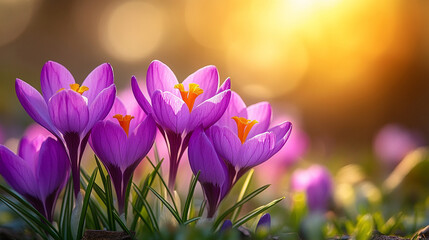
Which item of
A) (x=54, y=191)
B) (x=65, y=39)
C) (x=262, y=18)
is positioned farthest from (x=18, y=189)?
(x=65, y=39)

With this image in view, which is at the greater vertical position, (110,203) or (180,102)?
(180,102)

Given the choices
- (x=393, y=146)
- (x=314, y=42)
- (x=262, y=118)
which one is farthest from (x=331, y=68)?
(x=262, y=118)

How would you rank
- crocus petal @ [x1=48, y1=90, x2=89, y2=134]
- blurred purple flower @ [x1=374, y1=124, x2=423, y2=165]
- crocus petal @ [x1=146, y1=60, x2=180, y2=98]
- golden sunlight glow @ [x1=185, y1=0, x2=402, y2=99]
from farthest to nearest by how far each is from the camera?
golden sunlight glow @ [x1=185, y1=0, x2=402, y2=99]
blurred purple flower @ [x1=374, y1=124, x2=423, y2=165]
crocus petal @ [x1=146, y1=60, x2=180, y2=98]
crocus petal @ [x1=48, y1=90, x2=89, y2=134]

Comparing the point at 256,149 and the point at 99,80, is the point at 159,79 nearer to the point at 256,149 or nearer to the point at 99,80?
the point at 99,80

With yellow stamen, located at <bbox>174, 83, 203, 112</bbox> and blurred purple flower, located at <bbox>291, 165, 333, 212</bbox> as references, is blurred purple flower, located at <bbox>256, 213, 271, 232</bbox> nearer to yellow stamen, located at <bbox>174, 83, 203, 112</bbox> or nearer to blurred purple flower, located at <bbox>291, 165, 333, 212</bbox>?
yellow stamen, located at <bbox>174, 83, 203, 112</bbox>

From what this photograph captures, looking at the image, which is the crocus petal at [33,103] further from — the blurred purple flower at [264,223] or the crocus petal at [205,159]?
the blurred purple flower at [264,223]

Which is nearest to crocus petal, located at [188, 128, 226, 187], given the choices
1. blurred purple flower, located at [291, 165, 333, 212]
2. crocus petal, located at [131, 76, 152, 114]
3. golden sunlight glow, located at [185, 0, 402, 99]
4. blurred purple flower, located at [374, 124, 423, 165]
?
crocus petal, located at [131, 76, 152, 114]

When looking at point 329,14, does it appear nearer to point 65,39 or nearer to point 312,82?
point 312,82
